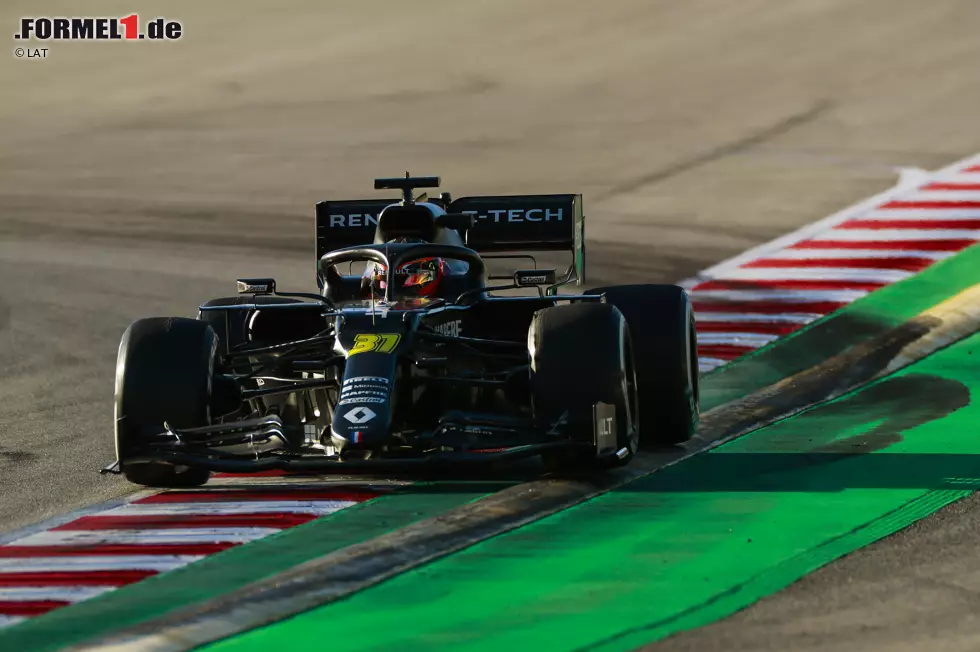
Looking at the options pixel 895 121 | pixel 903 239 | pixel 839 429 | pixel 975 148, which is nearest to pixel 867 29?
pixel 895 121

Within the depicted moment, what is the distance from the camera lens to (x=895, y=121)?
24.4 m

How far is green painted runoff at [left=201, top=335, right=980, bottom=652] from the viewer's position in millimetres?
7645

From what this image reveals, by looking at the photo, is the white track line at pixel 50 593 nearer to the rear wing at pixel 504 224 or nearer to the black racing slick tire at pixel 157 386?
the black racing slick tire at pixel 157 386

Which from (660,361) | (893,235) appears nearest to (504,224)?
(660,361)

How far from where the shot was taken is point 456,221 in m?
12.5

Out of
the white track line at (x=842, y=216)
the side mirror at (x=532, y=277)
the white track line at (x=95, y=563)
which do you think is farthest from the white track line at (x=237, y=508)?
the white track line at (x=842, y=216)

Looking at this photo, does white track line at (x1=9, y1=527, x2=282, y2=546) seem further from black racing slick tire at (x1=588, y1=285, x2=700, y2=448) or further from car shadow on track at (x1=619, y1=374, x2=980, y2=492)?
black racing slick tire at (x1=588, y1=285, x2=700, y2=448)

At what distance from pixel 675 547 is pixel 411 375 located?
2.26m

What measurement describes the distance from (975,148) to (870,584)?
1524cm

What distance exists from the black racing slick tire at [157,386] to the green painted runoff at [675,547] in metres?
2.36

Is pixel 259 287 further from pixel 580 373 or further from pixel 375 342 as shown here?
pixel 580 373

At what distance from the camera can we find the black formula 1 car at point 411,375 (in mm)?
10273

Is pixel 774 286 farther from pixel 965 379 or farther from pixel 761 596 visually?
pixel 761 596

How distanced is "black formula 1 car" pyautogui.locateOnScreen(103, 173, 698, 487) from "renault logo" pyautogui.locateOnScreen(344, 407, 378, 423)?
0.4 inches
